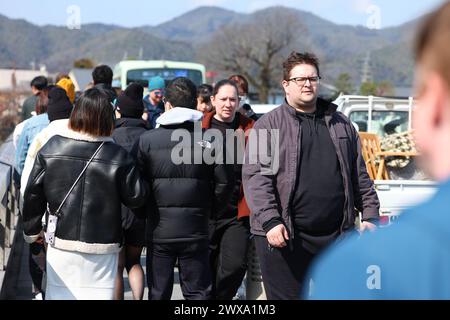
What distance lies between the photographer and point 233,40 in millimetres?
109812

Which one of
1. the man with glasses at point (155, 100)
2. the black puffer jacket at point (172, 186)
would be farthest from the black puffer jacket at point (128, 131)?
the man with glasses at point (155, 100)

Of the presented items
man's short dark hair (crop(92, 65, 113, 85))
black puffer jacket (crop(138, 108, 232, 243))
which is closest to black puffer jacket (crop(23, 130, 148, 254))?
black puffer jacket (crop(138, 108, 232, 243))

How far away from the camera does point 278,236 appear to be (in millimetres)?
5441

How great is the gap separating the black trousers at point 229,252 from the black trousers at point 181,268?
0.37 m

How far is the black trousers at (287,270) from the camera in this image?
5617 millimetres

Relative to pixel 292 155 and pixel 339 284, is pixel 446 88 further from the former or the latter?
pixel 292 155

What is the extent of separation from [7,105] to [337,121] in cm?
3036

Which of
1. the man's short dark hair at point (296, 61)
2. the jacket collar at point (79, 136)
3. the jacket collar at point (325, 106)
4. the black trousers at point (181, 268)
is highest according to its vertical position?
the man's short dark hair at point (296, 61)

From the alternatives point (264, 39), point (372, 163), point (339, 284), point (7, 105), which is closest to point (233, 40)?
point (264, 39)

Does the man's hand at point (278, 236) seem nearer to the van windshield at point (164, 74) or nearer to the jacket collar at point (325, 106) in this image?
the jacket collar at point (325, 106)

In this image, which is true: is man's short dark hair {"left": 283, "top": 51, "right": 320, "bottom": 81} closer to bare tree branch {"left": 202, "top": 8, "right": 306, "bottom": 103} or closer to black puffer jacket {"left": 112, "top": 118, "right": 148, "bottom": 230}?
black puffer jacket {"left": 112, "top": 118, "right": 148, "bottom": 230}

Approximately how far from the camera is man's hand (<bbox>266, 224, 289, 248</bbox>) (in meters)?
5.42

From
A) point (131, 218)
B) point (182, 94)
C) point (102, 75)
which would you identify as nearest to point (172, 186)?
point (131, 218)
